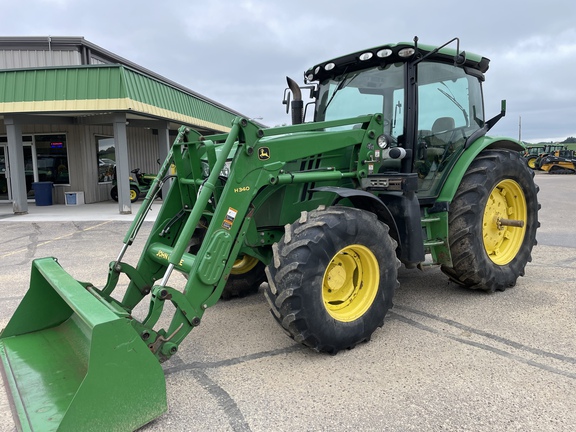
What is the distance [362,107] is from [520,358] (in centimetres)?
269

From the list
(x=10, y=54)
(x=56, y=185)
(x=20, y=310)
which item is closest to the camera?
(x=20, y=310)

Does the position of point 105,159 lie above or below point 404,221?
above

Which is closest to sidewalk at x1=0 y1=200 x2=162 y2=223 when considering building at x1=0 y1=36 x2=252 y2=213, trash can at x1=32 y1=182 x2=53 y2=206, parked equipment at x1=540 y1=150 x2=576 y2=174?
trash can at x1=32 y1=182 x2=53 y2=206

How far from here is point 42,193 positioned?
611 inches

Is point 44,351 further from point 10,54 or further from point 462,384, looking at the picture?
point 10,54

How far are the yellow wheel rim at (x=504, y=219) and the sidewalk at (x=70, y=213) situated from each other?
8.84 meters

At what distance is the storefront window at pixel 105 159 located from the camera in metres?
16.7

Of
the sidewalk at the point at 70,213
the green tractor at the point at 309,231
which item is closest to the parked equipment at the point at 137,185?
the sidewalk at the point at 70,213

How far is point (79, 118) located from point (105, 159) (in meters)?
2.30

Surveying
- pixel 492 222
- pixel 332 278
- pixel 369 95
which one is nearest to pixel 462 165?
pixel 492 222

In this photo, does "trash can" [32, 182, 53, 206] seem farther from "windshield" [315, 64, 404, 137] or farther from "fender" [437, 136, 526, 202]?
"fender" [437, 136, 526, 202]

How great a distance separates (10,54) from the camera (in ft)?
60.4

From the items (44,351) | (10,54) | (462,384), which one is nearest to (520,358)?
(462,384)

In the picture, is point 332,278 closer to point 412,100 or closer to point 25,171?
point 412,100
